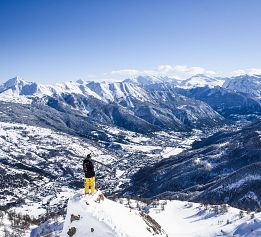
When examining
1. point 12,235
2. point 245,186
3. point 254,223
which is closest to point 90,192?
point 254,223

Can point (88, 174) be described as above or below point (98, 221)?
above

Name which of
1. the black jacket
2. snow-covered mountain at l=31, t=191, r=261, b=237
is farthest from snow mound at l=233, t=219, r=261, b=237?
the black jacket

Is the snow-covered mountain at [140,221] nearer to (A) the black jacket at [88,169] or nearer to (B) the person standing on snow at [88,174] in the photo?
(B) the person standing on snow at [88,174]

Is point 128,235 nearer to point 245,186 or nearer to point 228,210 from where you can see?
point 228,210

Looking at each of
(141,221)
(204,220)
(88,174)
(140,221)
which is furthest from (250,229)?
(88,174)

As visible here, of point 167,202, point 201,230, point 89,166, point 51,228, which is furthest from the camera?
point 167,202

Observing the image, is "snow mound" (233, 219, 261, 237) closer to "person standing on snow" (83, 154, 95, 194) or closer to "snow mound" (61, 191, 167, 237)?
"snow mound" (61, 191, 167, 237)

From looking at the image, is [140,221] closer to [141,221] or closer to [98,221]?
[141,221]

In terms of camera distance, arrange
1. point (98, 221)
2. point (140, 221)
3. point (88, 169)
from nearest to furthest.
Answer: point (98, 221) → point (140, 221) → point (88, 169)
